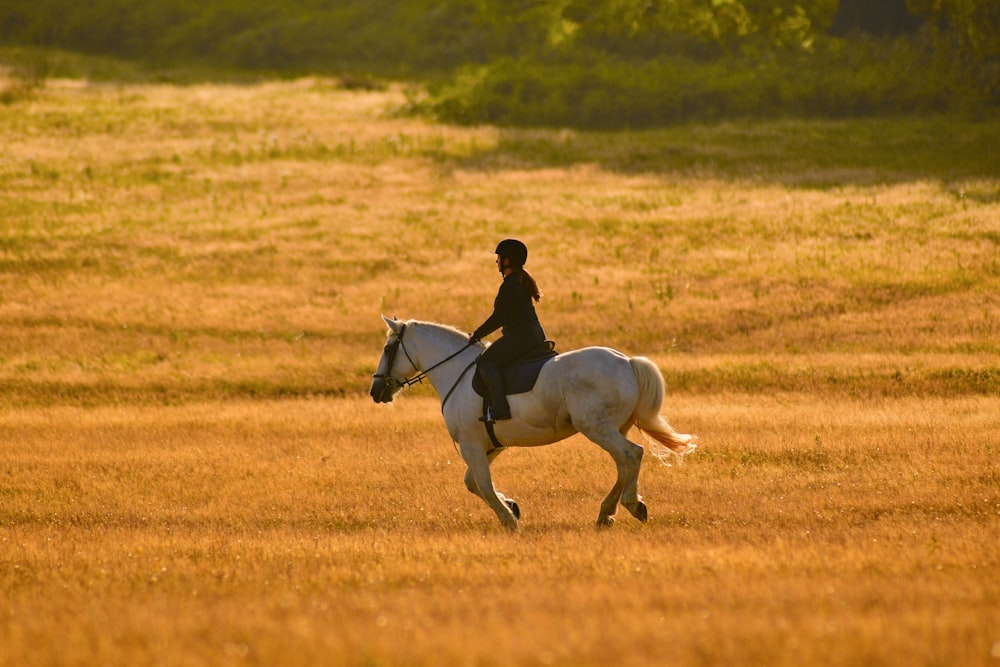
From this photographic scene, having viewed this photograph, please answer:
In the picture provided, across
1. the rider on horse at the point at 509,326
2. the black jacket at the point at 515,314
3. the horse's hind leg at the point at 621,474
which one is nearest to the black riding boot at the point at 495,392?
the rider on horse at the point at 509,326

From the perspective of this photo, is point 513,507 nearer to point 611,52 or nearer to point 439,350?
point 439,350

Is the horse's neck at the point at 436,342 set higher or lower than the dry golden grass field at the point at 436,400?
higher

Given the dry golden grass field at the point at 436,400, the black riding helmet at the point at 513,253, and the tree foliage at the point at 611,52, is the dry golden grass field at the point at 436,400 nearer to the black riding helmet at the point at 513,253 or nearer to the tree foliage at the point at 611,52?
the black riding helmet at the point at 513,253

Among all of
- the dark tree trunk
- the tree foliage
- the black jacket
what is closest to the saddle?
the black jacket

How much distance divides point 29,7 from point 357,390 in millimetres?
78696

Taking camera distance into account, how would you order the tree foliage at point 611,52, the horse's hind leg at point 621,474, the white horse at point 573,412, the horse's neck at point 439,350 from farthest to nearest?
the tree foliage at point 611,52 → the horse's neck at point 439,350 → the white horse at point 573,412 → the horse's hind leg at point 621,474

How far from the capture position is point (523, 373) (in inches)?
504

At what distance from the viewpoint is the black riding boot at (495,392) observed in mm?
12695

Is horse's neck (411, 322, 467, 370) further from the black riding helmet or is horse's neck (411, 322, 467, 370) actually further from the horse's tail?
the horse's tail

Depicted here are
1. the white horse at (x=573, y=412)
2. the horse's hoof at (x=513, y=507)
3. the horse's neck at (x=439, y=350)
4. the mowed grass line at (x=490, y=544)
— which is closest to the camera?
the mowed grass line at (x=490, y=544)

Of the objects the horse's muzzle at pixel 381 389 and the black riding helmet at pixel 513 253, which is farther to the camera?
the horse's muzzle at pixel 381 389

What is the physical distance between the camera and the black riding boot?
1270 cm

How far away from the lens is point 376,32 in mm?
89250

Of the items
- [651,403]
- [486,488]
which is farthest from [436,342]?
[651,403]
